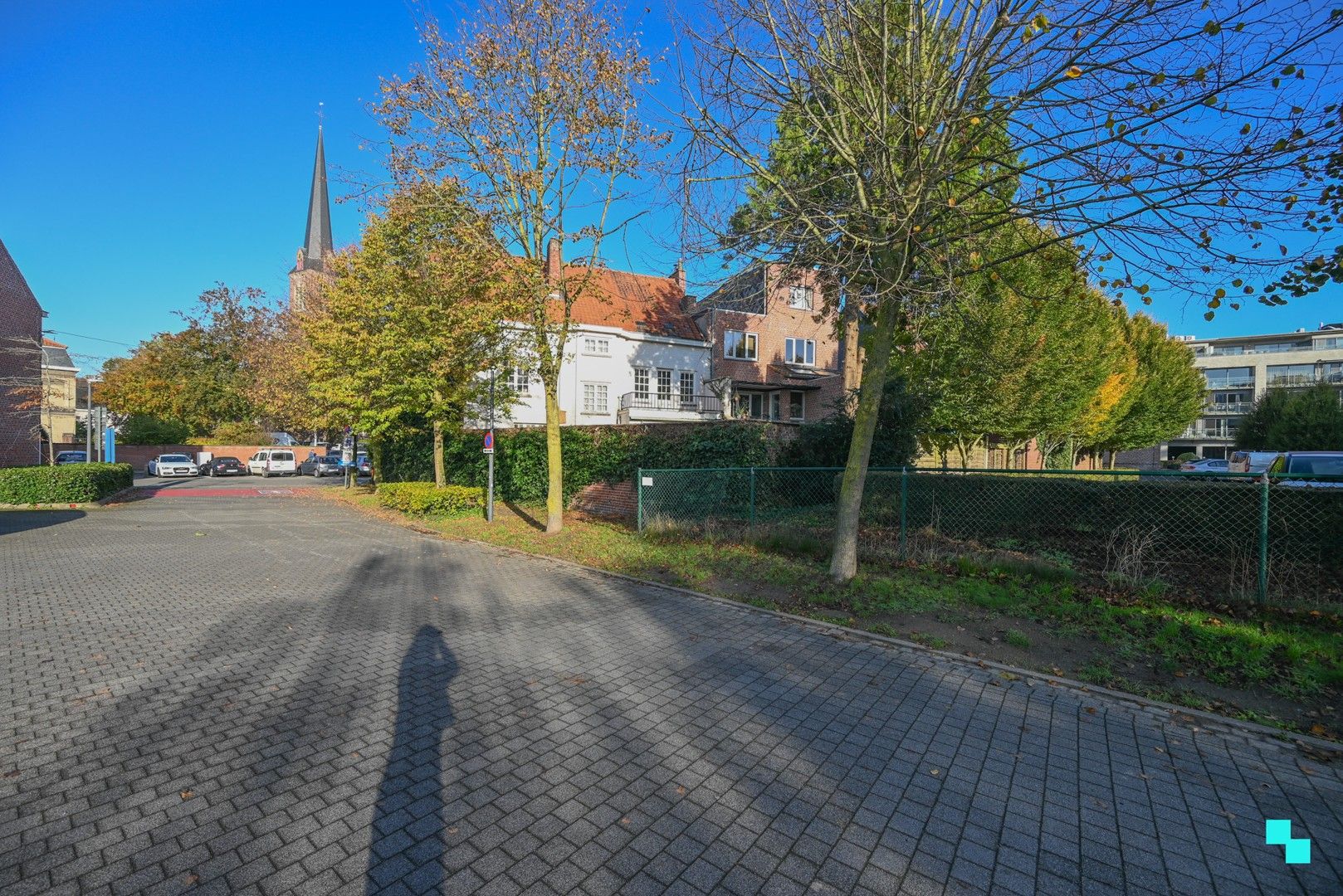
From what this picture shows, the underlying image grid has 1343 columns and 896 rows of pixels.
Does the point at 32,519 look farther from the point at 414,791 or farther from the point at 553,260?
the point at 414,791

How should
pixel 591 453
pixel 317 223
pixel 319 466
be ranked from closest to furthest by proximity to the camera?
pixel 591 453 → pixel 319 466 → pixel 317 223

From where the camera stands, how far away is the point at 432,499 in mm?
17531

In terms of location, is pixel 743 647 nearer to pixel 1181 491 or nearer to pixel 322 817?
pixel 322 817

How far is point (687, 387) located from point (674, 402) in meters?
1.40

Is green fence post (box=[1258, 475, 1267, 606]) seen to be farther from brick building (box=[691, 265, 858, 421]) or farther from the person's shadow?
brick building (box=[691, 265, 858, 421])

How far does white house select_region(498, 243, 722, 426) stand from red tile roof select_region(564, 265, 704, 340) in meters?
0.05

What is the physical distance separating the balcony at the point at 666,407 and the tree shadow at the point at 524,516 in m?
12.2

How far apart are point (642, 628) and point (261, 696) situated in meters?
3.40

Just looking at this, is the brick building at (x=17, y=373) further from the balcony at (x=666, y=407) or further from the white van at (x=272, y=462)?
the balcony at (x=666, y=407)

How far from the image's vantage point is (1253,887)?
107 inches

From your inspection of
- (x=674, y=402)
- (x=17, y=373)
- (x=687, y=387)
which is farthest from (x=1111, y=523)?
(x=17, y=373)

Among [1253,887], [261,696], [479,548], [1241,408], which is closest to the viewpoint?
[1253,887]

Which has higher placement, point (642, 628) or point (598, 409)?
point (598, 409)

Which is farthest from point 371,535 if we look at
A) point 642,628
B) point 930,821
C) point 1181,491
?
point 1181,491
